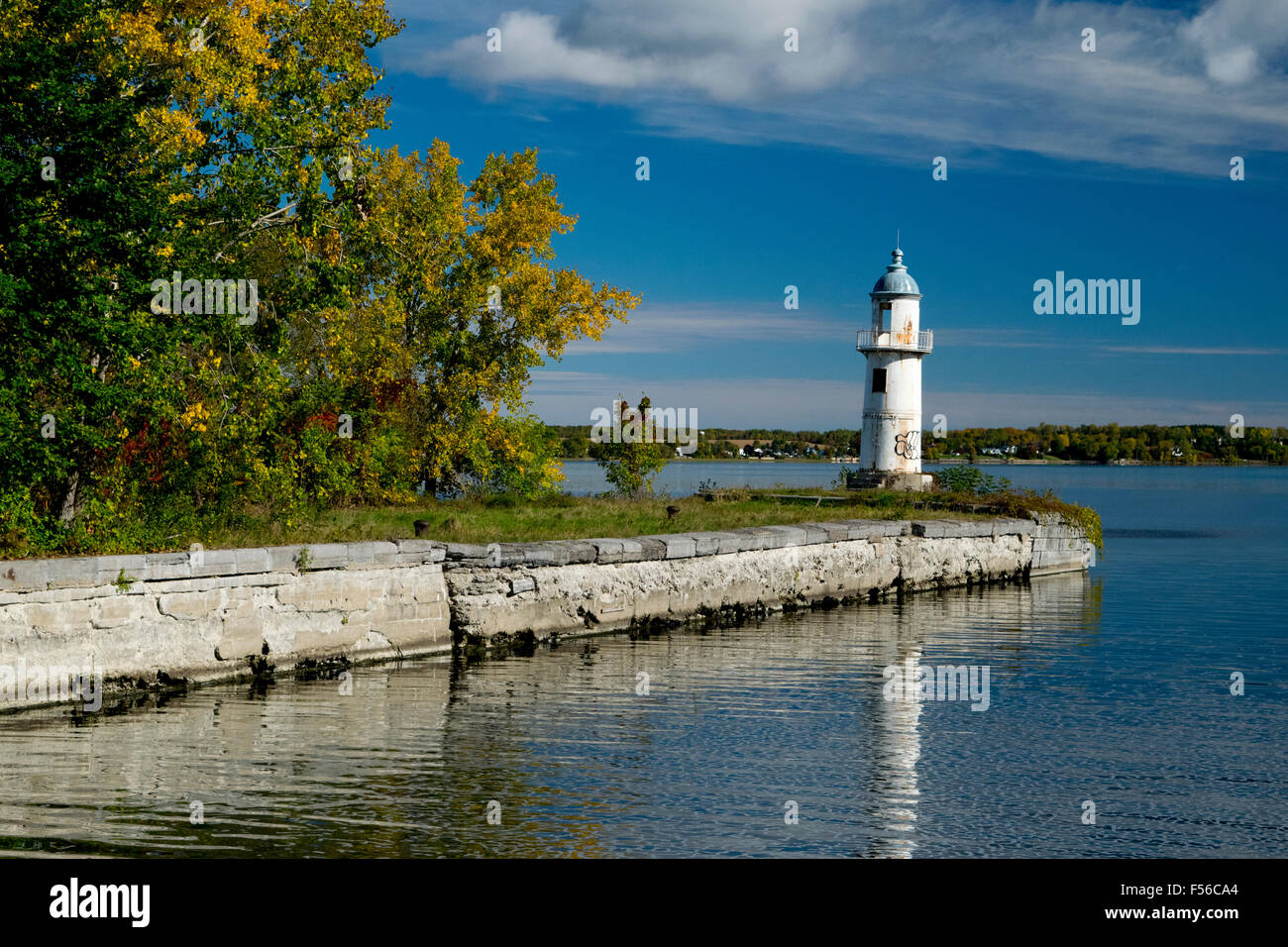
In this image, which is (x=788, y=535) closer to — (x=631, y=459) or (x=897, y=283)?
(x=631, y=459)

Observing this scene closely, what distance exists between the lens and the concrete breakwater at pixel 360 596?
11.6 metres

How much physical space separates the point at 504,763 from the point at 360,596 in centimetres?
526

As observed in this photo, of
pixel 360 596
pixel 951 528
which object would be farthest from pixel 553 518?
pixel 951 528

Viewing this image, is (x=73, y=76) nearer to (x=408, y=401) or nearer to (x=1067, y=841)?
(x=408, y=401)

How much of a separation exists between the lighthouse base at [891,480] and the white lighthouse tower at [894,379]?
9 cm

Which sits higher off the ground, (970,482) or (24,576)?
(970,482)

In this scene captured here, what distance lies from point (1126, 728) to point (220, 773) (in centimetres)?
926

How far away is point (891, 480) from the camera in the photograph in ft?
129

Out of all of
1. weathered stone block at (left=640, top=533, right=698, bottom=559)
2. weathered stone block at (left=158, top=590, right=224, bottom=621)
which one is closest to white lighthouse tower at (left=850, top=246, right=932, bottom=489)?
weathered stone block at (left=640, top=533, right=698, bottom=559)

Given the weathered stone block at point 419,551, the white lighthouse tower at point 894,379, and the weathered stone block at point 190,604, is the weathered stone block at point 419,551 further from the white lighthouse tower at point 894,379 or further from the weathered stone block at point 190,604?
the white lighthouse tower at point 894,379

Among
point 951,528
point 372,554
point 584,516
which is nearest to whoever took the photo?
point 372,554

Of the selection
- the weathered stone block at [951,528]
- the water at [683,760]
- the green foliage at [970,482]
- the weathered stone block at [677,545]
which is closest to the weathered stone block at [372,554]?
the water at [683,760]

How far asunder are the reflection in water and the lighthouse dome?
87.5ft
